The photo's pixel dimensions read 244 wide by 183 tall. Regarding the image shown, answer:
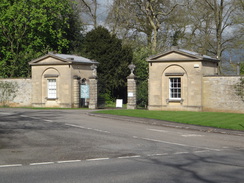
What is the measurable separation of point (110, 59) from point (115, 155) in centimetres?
3782

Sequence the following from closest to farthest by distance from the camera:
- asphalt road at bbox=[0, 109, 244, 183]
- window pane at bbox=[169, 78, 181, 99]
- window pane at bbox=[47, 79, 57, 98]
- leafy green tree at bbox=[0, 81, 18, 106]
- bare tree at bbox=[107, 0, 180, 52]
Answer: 1. asphalt road at bbox=[0, 109, 244, 183]
2. window pane at bbox=[169, 78, 181, 99]
3. window pane at bbox=[47, 79, 57, 98]
4. leafy green tree at bbox=[0, 81, 18, 106]
5. bare tree at bbox=[107, 0, 180, 52]

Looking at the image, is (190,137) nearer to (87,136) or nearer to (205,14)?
Answer: (87,136)

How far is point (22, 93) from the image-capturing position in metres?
42.2

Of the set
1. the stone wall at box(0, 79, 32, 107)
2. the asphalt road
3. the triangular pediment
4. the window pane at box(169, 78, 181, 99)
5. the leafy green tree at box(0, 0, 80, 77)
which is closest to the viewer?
the asphalt road

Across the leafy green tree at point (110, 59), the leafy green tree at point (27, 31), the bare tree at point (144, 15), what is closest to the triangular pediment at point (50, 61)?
the leafy green tree at point (110, 59)

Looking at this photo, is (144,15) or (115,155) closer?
(115,155)

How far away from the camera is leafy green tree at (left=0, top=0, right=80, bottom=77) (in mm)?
50688

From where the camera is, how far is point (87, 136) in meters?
17.6

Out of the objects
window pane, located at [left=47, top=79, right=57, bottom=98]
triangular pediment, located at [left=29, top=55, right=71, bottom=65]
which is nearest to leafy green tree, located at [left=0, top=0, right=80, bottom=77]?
triangular pediment, located at [left=29, top=55, right=71, bottom=65]

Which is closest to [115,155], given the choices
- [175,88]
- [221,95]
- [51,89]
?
[221,95]

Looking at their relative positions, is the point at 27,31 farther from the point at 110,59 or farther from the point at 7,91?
the point at 7,91

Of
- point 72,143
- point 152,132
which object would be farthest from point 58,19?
point 72,143

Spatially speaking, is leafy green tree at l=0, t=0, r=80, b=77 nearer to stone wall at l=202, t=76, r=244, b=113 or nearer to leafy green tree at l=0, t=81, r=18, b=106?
leafy green tree at l=0, t=81, r=18, b=106

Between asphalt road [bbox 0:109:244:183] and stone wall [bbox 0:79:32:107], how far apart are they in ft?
68.2
